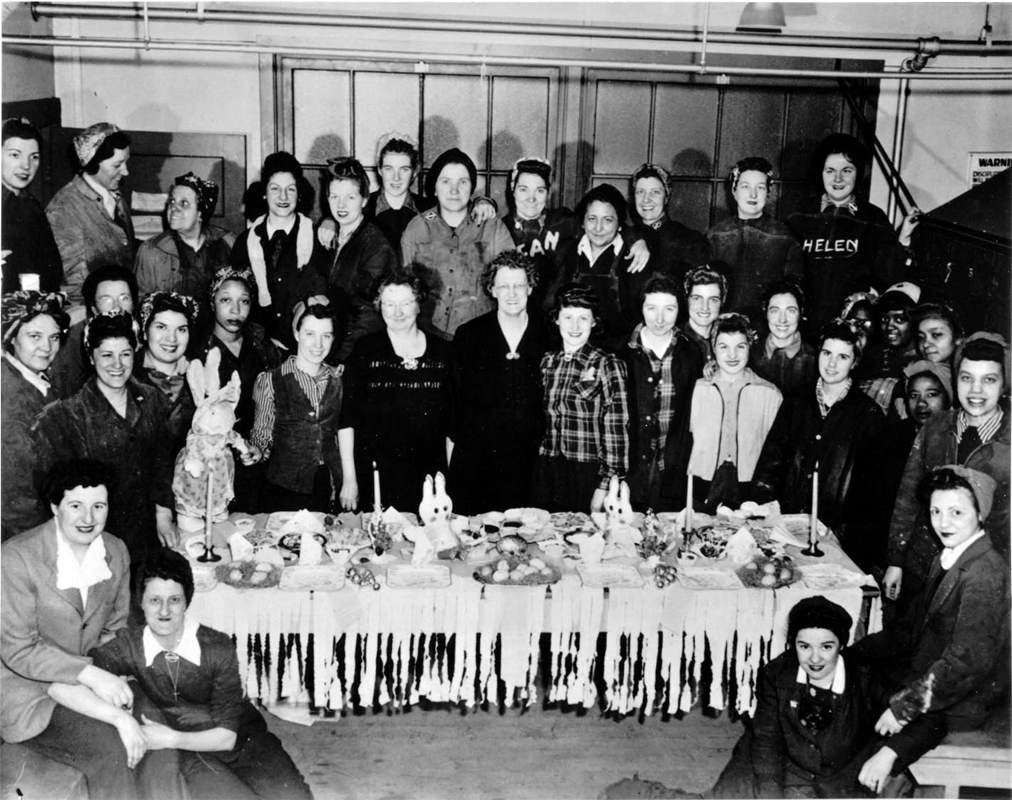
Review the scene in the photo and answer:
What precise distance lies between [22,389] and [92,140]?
1715 millimetres

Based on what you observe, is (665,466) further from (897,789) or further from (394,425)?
(897,789)

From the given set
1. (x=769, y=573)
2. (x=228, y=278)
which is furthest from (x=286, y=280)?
(x=769, y=573)

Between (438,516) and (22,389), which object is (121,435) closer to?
(22,389)

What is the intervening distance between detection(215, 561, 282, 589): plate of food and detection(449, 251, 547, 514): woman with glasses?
1.37 meters

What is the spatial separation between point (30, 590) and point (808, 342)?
4.12 meters

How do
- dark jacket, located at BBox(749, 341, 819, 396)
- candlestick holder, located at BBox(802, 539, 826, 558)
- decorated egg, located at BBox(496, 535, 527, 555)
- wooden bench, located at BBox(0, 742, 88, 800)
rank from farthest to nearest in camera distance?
dark jacket, located at BBox(749, 341, 819, 396)
candlestick holder, located at BBox(802, 539, 826, 558)
decorated egg, located at BBox(496, 535, 527, 555)
wooden bench, located at BBox(0, 742, 88, 800)

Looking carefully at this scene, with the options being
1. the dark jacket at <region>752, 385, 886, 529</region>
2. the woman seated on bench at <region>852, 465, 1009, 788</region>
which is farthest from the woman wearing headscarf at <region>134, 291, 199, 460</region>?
the woman seated on bench at <region>852, 465, 1009, 788</region>

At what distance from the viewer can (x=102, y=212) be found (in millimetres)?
5559

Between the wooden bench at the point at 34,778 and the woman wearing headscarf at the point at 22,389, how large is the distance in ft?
3.31

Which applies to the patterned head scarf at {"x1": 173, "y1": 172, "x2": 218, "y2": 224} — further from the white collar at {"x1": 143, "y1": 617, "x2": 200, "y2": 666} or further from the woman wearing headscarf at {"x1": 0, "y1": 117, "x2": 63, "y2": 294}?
the white collar at {"x1": 143, "y1": 617, "x2": 200, "y2": 666}

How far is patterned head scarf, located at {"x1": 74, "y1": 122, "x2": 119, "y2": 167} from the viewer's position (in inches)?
216

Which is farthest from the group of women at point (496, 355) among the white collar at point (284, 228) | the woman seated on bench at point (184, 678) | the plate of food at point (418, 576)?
the plate of food at point (418, 576)

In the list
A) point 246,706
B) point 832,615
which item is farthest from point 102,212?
point 832,615

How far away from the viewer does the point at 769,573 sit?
420cm
